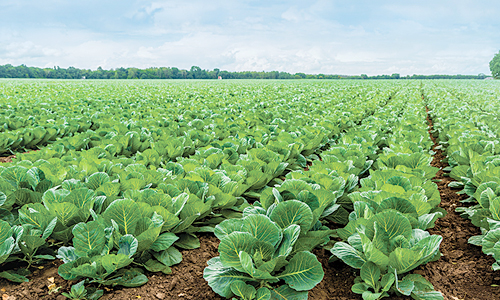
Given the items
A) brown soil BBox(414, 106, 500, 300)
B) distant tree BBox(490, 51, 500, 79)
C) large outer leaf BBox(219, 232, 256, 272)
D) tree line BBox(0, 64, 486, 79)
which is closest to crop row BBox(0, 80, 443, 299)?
large outer leaf BBox(219, 232, 256, 272)

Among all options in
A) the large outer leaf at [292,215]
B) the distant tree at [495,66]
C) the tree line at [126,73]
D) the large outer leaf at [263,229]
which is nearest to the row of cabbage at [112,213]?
the large outer leaf at [292,215]

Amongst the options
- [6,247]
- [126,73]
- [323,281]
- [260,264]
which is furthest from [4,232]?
[126,73]

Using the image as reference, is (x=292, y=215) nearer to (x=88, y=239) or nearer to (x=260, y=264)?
(x=260, y=264)

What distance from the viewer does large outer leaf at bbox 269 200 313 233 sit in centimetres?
225

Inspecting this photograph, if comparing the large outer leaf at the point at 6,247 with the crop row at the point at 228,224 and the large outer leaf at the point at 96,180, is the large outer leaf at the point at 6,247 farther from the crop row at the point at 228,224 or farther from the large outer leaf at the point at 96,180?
the large outer leaf at the point at 96,180

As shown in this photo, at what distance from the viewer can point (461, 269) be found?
8.25ft

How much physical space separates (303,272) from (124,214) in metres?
1.38

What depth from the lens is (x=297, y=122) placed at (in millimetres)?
7512

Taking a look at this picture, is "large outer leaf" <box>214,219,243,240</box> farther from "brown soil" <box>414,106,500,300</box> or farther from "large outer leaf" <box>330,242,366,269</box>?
"brown soil" <box>414,106,500,300</box>

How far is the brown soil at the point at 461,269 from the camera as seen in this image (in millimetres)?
2254

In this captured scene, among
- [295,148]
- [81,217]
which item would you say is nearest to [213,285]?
[81,217]

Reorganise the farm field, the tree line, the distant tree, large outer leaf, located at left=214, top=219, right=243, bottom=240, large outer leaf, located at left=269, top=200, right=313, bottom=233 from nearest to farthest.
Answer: the farm field < large outer leaf, located at left=214, top=219, right=243, bottom=240 < large outer leaf, located at left=269, top=200, right=313, bottom=233 < the tree line < the distant tree

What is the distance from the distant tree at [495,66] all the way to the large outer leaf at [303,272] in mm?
108119

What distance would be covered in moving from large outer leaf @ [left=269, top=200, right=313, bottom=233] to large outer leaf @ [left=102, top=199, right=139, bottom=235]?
41.3 inches
